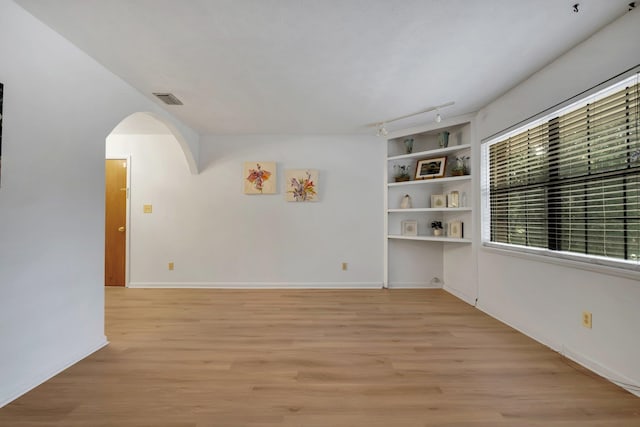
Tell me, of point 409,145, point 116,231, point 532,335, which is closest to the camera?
point 532,335

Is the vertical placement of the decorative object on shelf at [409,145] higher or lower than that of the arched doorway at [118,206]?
higher

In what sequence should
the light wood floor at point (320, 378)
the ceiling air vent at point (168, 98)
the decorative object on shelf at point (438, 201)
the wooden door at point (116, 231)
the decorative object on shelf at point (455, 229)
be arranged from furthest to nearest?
the wooden door at point (116, 231) → the decorative object on shelf at point (438, 201) → the decorative object on shelf at point (455, 229) → the ceiling air vent at point (168, 98) → the light wood floor at point (320, 378)

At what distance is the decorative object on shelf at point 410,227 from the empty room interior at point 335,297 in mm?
800

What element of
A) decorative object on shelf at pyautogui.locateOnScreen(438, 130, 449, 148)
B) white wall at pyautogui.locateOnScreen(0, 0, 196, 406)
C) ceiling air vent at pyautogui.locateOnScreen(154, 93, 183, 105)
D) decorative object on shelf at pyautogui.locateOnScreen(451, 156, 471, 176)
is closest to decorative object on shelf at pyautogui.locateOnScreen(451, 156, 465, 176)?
decorative object on shelf at pyautogui.locateOnScreen(451, 156, 471, 176)

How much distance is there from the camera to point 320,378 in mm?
1935

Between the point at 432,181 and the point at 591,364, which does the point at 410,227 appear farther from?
the point at 591,364

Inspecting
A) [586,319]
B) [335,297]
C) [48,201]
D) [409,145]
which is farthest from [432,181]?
[48,201]

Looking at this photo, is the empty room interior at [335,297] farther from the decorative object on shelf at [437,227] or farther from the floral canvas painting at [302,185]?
the floral canvas painting at [302,185]

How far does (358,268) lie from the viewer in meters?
4.41

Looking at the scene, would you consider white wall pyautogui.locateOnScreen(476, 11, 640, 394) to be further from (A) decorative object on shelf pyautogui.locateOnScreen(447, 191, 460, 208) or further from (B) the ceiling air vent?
(B) the ceiling air vent

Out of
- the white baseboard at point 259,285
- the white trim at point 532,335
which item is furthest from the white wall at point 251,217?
the white trim at point 532,335

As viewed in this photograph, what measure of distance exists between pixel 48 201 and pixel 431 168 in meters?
4.20

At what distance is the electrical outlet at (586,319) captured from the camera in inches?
80.6

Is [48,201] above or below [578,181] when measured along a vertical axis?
below
